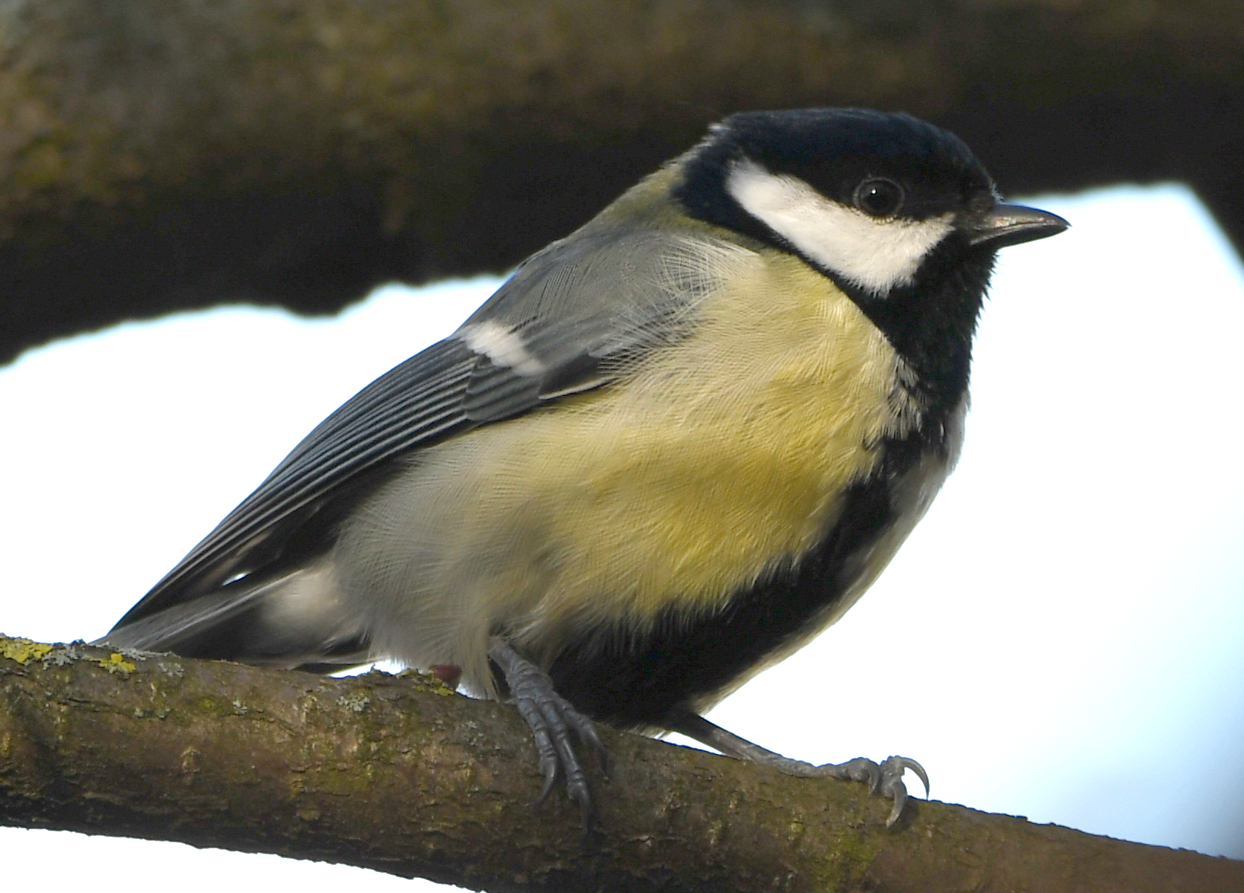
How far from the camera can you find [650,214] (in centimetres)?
287

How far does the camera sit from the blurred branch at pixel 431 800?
1.76 metres

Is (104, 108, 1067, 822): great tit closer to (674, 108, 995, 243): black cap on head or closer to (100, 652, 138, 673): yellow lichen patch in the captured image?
(674, 108, 995, 243): black cap on head

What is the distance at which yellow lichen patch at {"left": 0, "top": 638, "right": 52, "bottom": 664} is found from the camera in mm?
1758

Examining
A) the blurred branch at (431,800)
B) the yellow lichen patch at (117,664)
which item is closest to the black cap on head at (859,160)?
the blurred branch at (431,800)

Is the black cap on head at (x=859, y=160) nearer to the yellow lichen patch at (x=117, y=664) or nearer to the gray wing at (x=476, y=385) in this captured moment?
the gray wing at (x=476, y=385)

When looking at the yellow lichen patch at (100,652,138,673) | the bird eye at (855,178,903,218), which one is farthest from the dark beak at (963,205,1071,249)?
the yellow lichen patch at (100,652,138,673)

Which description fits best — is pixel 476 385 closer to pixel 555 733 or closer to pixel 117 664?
pixel 555 733

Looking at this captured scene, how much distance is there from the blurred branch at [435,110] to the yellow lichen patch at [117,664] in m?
1.42

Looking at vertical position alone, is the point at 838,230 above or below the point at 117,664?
above

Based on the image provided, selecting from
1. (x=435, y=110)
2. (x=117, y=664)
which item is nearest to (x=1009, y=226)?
(x=435, y=110)

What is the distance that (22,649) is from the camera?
1773 millimetres

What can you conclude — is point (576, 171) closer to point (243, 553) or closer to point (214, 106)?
point (214, 106)

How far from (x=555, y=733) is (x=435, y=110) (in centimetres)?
160

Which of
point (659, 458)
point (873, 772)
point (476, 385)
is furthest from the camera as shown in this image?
point (476, 385)
